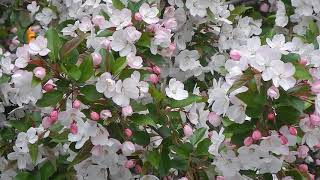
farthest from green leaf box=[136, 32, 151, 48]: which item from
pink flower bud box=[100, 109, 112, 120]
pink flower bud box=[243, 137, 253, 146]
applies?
pink flower bud box=[243, 137, 253, 146]

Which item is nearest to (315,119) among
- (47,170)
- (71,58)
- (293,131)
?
(293,131)

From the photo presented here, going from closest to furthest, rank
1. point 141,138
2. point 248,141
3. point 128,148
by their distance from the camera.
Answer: point 248,141, point 128,148, point 141,138

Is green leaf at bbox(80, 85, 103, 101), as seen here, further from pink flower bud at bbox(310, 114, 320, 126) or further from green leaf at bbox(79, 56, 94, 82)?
pink flower bud at bbox(310, 114, 320, 126)

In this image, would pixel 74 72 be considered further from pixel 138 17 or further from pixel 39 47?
pixel 138 17

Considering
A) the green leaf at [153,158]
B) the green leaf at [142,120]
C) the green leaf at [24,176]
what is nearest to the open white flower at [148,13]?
the green leaf at [142,120]

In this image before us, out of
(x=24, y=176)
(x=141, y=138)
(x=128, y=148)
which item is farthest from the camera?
(x=24, y=176)

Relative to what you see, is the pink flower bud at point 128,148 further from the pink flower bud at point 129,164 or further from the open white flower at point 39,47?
the open white flower at point 39,47

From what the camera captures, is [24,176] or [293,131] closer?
[293,131]

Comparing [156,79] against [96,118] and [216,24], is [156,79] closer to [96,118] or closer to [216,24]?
[96,118]
